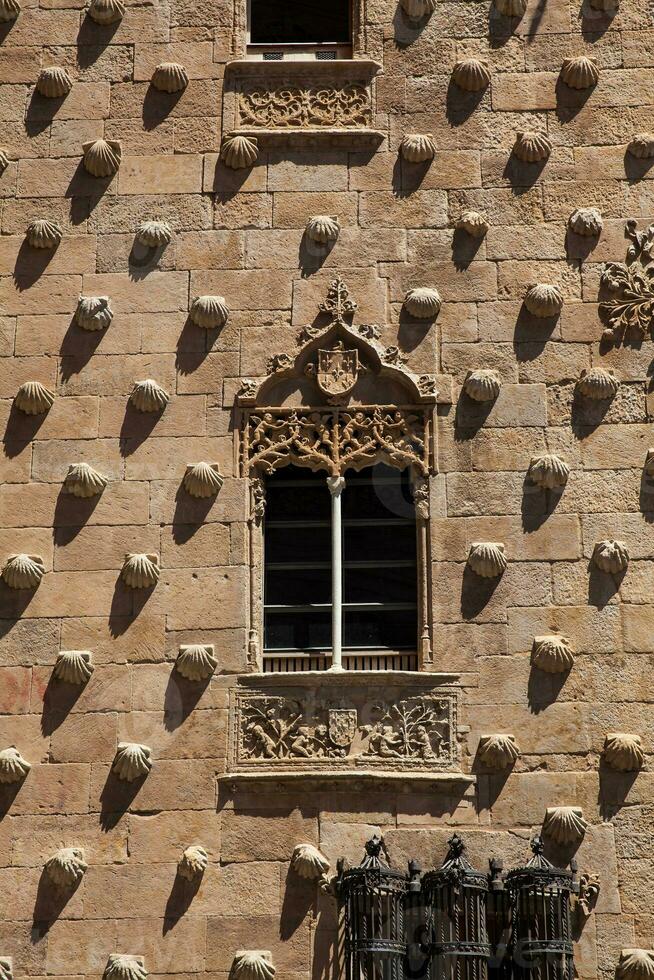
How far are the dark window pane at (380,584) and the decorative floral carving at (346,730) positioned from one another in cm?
83

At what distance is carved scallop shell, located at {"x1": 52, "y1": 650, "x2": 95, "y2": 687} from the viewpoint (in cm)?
1330

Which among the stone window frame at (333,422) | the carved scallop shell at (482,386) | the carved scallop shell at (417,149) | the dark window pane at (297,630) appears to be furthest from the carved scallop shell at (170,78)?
the dark window pane at (297,630)

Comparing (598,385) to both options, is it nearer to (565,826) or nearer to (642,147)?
(642,147)

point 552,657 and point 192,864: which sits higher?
point 552,657

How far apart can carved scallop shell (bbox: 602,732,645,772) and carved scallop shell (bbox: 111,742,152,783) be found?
9.99 ft

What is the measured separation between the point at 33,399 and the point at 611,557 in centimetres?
425

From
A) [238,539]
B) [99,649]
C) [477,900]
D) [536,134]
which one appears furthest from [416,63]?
[477,900]

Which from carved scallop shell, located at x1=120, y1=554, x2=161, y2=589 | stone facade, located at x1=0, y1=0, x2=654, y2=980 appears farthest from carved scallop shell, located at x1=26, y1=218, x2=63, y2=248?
carved scallop shell, located at x1=120, y1=554, x2=161, y2=589

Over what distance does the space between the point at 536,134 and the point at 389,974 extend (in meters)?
6.43

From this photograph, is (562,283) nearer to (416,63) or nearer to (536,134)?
(536,134)

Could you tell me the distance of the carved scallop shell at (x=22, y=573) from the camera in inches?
534

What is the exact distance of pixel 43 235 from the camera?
14.6m

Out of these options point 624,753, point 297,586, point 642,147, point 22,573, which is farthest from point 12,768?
point 642,147

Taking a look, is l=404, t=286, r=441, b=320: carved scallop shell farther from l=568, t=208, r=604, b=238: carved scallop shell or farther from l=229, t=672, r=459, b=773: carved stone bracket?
l=229, t=672, r=459, b=773: carved stone bracket
